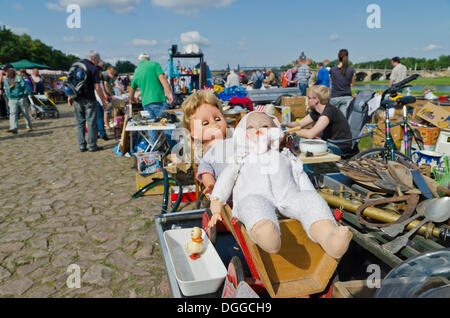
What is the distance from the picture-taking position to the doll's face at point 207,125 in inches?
110

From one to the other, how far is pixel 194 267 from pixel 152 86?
4880mm

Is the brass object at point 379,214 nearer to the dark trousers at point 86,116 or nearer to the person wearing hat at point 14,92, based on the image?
the dark trousers at point 86,116

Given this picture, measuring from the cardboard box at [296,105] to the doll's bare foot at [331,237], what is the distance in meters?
8.53

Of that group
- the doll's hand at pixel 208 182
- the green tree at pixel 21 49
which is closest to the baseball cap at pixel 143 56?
the doll's hand at pixel 208 182

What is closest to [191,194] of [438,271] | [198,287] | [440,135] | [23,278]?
[23,278]

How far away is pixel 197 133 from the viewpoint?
283 centimetres

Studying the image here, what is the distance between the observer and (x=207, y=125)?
9.25 feet

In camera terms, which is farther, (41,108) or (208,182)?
(41,108)

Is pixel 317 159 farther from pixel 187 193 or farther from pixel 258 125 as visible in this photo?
pixel 187 193

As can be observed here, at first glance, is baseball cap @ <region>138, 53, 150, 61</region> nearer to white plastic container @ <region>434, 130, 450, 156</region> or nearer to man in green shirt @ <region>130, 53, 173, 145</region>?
man in green shirt @ <region>130, 53, 173, 145</region>

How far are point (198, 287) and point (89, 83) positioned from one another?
22.1 feet

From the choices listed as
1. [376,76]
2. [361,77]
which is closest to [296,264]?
[361,77]

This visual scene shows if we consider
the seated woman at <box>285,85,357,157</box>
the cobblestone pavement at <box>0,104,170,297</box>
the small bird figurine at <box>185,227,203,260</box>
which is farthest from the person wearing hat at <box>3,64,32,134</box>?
the small bird figurine at <box>185,227,203,260</box>
